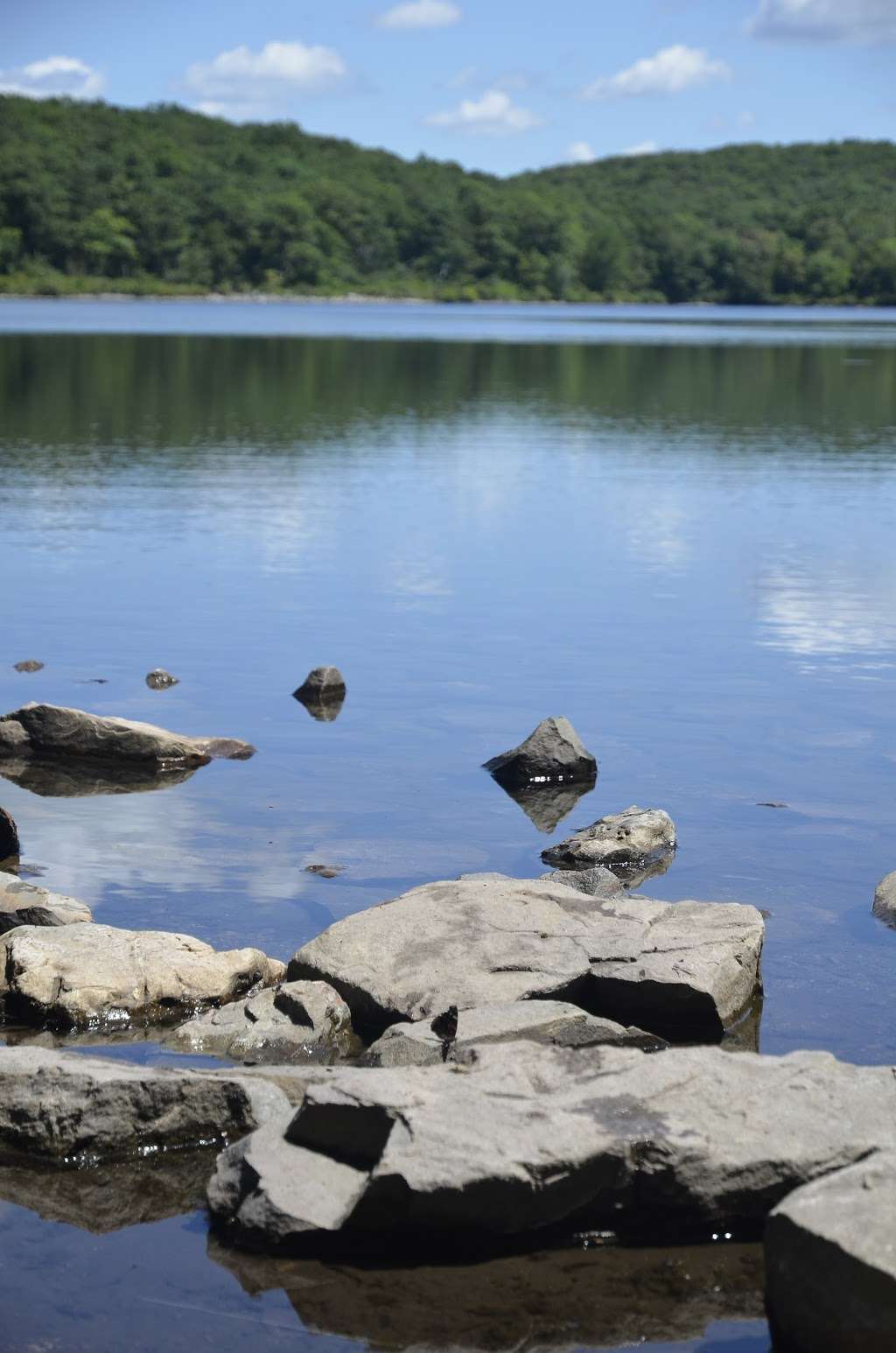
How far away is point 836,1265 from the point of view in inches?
272

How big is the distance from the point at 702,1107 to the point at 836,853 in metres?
6.05

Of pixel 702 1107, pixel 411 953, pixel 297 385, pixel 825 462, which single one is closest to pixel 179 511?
pixel 825 462

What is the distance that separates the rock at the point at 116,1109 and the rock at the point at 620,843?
5169 millimetres

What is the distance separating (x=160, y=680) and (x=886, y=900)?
30.6 ft

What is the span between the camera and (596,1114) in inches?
323

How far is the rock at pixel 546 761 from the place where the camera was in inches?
627

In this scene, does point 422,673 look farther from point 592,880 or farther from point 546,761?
point 592,880

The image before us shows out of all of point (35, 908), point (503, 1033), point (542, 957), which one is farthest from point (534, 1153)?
point (35, 908)

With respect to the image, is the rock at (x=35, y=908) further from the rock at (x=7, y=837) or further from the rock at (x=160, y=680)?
the rock at (x=160, y=680)

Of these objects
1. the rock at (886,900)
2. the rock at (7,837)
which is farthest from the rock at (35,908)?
the rock at (886,900)

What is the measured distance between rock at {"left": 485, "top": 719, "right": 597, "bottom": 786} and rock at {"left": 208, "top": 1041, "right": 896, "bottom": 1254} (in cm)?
739

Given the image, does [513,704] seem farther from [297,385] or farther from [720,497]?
[297,385]

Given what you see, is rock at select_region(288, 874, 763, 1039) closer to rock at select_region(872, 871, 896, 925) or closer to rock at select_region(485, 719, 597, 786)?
rock at select_region(872, 871, 896, 925)

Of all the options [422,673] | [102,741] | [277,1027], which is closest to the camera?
[277,1027]
